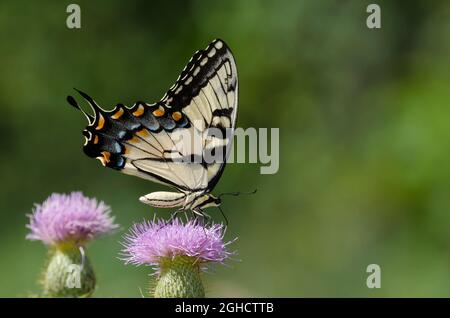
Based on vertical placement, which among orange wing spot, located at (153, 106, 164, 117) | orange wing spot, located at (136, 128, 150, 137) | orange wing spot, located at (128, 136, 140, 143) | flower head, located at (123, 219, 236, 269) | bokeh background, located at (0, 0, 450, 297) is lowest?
flower head, located at (123, 219, 236, 269)

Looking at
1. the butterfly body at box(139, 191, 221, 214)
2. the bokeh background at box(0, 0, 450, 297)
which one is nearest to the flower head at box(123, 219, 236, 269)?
the butterfly body at box(139, 191, 221, 214)

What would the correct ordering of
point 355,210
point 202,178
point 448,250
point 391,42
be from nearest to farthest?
point 202,178 < point 448,250 < point 355,210 < point 391,42

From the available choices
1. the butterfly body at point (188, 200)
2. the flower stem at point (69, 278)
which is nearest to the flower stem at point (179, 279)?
the butterfly body at point (188, 200)

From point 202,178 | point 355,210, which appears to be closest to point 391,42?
point 355,210

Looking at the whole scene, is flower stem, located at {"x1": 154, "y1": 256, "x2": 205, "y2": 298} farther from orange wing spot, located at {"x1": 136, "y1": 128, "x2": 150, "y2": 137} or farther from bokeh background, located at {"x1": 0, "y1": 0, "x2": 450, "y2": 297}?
bokeh background, located at {"x1": 0, "y1": 0, "x2": 450, "y2": 297}

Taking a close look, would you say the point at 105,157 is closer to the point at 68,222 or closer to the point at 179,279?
the point at 68,222

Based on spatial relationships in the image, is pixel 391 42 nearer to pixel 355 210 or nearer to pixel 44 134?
pixel 355 210

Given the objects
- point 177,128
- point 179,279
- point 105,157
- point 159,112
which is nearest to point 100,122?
point 105,157
